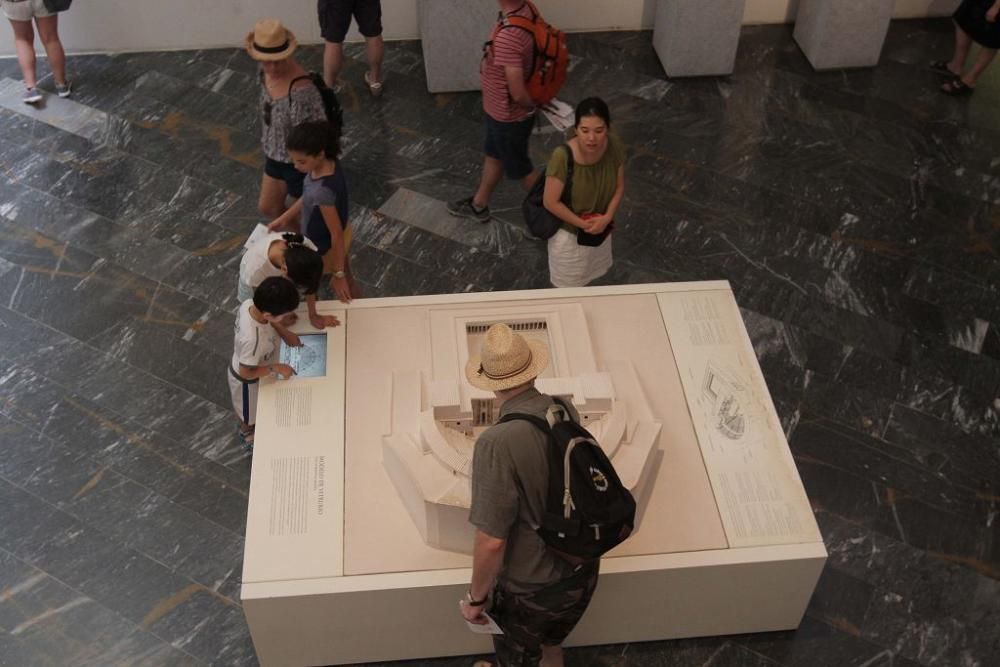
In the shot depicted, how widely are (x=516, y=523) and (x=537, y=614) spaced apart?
1.50 feet

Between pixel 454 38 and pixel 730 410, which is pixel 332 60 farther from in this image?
pixel 730 410

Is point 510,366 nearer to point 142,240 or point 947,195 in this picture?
point 142,240

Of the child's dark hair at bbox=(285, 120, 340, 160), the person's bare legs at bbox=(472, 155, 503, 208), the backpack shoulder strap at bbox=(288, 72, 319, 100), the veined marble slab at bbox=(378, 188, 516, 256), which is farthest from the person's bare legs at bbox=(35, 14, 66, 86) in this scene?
the child's dark hair at bbox=(285, 120, 340, 160)

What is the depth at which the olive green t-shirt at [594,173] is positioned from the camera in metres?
→ 5.13

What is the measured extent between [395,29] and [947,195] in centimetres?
424

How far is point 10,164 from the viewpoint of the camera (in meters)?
7.29

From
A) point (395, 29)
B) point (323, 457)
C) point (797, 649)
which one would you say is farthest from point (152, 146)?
point (797, 649)

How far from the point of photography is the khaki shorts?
740cm

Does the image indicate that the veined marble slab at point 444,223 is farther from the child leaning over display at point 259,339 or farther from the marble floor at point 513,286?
the child leaning over display at point 259,339

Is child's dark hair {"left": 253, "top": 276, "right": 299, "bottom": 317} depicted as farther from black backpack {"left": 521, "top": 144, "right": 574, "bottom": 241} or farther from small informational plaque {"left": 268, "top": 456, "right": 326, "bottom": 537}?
black backpack {"left": 521, "top": 144, "right": 574, "bottom": 241}

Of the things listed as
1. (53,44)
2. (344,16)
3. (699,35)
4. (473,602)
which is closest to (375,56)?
(344,16)

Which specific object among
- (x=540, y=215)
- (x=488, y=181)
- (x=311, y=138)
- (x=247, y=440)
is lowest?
(x=247, y=440)

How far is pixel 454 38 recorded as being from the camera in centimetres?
770

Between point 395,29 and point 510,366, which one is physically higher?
point 510,366
